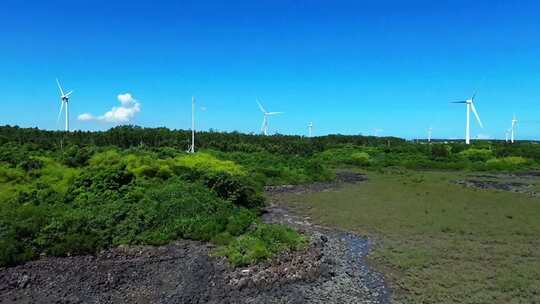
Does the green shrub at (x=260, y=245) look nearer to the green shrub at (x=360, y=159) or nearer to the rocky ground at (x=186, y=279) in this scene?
the rocky ground at (x=186, y=279)

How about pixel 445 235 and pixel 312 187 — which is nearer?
pixel 445 235

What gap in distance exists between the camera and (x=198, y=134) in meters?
76.1

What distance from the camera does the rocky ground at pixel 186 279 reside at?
512 inches

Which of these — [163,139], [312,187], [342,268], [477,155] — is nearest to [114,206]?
[342,268]

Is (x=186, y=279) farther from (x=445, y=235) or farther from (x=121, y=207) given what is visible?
(x=445, y=235)

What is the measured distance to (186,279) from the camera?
14.3 meters

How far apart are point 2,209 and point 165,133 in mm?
51602

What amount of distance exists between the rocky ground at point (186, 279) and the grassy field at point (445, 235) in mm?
1536

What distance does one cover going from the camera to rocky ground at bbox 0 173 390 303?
13.0 m

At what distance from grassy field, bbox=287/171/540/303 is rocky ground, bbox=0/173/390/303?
1.54 metres

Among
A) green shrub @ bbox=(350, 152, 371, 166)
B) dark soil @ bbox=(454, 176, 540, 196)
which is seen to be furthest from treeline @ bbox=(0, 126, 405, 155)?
dark soil @ bbox=(454, 176, 540, 196)

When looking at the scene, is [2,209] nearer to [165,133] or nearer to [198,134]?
[165,133]

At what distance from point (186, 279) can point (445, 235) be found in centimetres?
1215

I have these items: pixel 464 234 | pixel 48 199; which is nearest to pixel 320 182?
pixel 464 234
